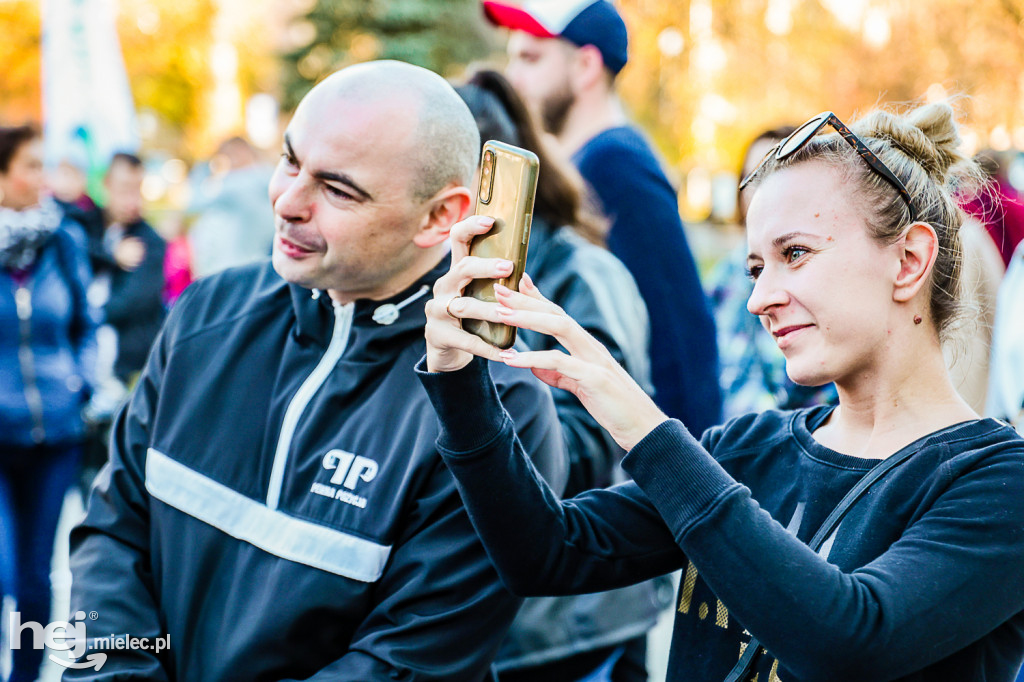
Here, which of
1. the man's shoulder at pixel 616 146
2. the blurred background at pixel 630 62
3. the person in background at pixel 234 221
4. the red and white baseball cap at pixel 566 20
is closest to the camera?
the man's shoulder at pixel 616 146

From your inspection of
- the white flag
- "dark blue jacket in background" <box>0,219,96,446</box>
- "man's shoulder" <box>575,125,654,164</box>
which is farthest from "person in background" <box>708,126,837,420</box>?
the white flag

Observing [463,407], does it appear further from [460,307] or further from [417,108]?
[417,108]

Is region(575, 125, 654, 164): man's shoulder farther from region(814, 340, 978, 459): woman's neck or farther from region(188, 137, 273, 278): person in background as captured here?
region(188, 137, 273, 278): person in background

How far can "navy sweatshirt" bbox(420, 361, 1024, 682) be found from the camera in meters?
1.47

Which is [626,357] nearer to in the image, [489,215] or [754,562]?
[489,215]

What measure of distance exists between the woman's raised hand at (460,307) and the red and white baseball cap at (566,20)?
7.89ft

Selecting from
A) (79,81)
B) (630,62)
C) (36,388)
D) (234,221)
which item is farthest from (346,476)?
(630,62)

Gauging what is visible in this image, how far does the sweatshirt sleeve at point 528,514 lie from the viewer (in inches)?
70.7

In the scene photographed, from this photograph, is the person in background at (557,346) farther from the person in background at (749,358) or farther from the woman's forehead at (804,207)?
the woman's forehead at (804,207)

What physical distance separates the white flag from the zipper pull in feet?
20.2

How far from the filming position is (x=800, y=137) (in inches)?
72.2

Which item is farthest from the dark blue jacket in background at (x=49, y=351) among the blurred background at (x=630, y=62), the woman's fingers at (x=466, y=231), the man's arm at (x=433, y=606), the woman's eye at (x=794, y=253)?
the woman's eye at (x=794, y=253)

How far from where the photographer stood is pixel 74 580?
2.29m

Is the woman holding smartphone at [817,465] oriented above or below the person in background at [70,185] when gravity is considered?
below
